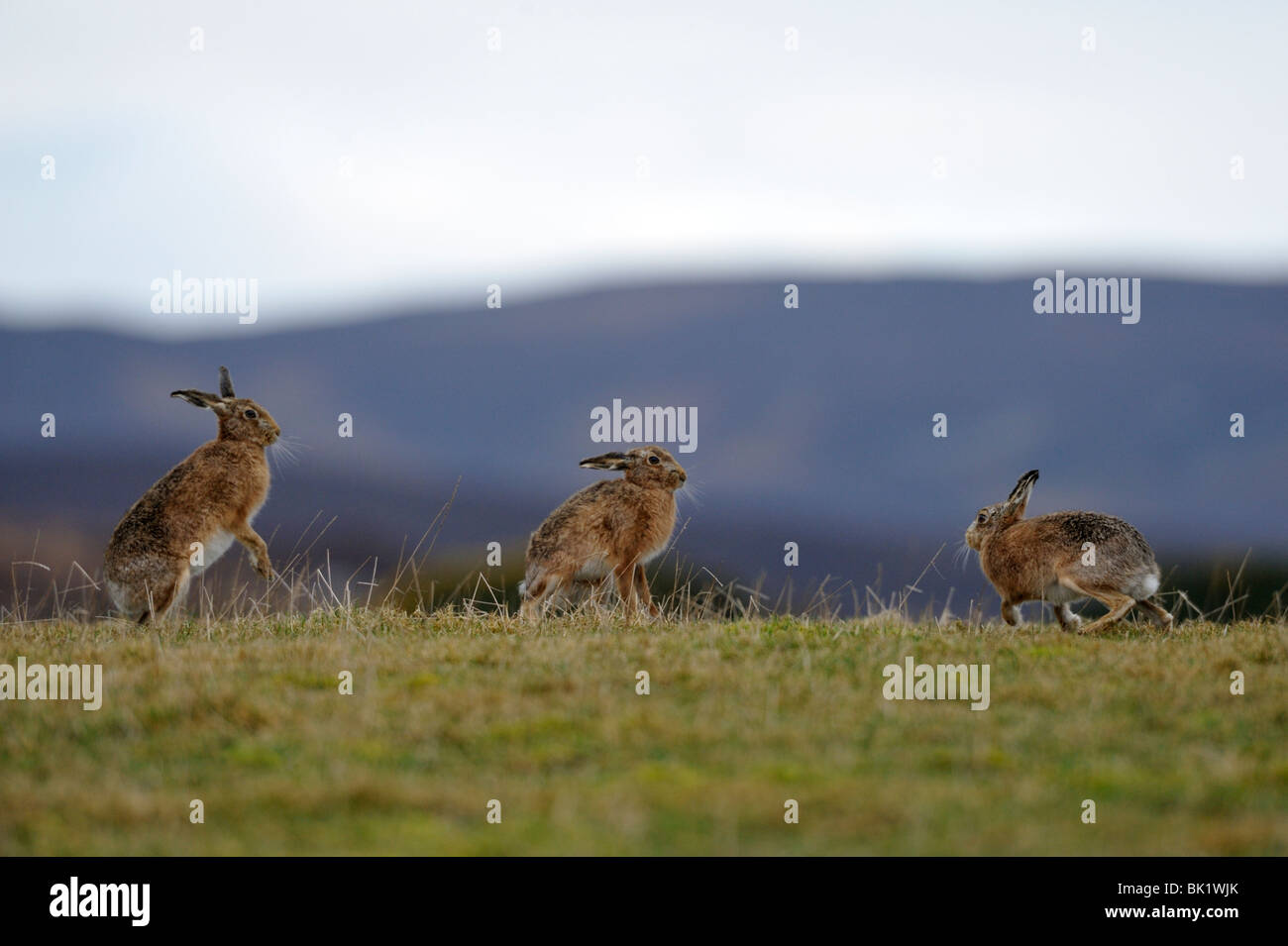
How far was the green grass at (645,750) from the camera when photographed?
5.55 m

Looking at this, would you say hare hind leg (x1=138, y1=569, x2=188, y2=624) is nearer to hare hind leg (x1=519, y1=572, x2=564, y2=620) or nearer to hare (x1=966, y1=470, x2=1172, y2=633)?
hare hind leg (x1=519, y1=572, x2=564, y2=620)

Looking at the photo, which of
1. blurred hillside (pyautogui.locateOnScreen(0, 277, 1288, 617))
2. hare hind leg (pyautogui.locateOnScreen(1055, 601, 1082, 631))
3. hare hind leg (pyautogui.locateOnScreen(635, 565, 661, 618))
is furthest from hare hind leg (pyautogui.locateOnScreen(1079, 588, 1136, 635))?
blurred hillside (pyautogui.locateOnScreen(0, 277, 1288, 617))

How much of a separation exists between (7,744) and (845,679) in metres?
5.14

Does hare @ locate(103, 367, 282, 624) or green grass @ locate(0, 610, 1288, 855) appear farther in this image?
hare @ locate(103, 367, 282, 624)

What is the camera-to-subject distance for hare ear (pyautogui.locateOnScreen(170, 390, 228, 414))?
41.5 feet

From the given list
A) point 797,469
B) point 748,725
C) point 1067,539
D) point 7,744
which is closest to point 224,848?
point 7,744

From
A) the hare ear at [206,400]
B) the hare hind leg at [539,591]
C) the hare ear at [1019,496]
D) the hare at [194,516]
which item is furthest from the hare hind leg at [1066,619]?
the hare ear at [206,400]

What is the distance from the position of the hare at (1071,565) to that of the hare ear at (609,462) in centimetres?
368

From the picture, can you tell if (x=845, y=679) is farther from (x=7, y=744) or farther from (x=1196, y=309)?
(x=1196, y=309)

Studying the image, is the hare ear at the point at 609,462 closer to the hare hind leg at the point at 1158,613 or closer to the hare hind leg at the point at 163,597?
the hare hind leg at the point at 163,597

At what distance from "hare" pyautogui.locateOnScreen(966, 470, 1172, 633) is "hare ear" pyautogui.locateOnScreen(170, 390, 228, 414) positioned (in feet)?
25.0

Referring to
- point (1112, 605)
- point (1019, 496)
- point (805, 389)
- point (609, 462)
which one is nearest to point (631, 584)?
point (609, 462)
